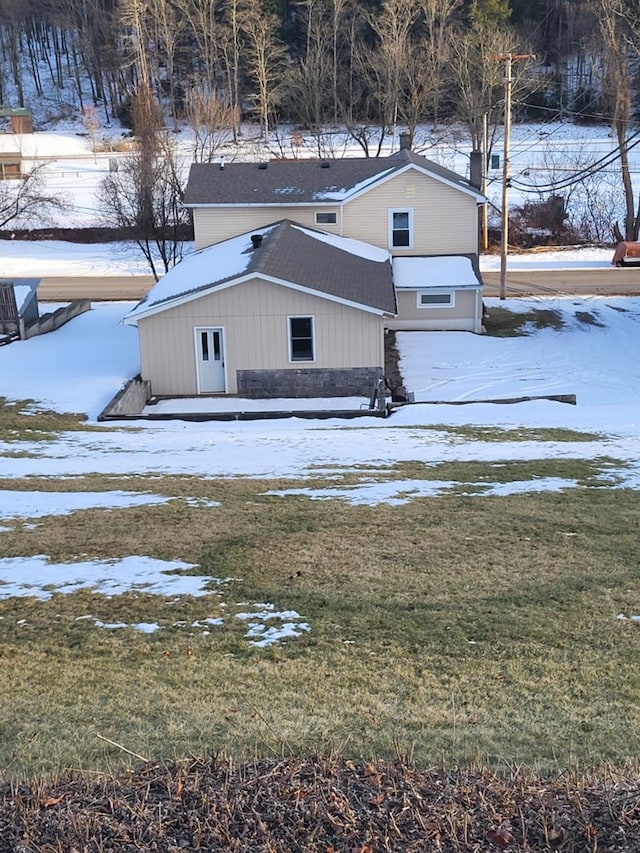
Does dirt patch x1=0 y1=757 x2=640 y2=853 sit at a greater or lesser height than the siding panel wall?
lesser

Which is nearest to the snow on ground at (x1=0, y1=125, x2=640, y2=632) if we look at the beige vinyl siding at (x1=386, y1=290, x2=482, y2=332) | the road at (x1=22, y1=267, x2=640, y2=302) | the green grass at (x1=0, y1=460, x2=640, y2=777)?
the green grass at (x1=0, y1=460, x2=640, y2=777)

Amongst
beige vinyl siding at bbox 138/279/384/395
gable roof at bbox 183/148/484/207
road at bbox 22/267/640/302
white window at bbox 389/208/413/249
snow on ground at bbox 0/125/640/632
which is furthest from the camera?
road at bbox 22/267/640/302

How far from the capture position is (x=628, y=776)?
4.45 metres

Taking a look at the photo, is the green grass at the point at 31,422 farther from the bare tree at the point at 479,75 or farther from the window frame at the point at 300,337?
the bare tree at the point at 479,75

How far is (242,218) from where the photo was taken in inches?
1233

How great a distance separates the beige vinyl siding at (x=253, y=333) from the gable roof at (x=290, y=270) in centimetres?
32

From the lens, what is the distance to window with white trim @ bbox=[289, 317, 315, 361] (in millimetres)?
22234

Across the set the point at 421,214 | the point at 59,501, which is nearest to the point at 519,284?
the point at 421,214

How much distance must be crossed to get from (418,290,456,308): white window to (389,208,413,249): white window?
11.6 ft

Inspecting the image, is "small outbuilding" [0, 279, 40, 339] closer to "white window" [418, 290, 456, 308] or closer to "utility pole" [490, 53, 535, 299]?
"white window" [418, 290, 456, 308]

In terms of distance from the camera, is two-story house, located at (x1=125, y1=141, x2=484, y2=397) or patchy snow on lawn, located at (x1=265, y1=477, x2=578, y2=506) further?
two-story house, located at (x1=125, y1=141, x2=484, y2=397)

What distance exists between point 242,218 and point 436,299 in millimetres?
7834

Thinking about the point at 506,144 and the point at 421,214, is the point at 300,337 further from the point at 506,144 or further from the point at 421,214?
the point at 506,144

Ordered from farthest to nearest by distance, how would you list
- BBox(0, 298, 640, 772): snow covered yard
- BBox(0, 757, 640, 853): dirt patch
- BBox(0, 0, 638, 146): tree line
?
BBox(0, 0, 638, 146): tree line
BBox(0, 298, 640, 772): snow covered yard
BBox(0, 757, 640, 853): dirt patch
